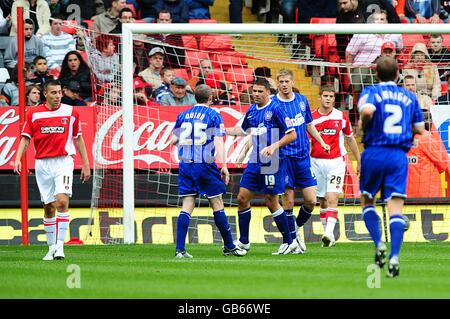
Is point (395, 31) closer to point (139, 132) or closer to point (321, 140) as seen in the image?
point (321, 140)

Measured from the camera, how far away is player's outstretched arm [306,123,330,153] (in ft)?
50.6

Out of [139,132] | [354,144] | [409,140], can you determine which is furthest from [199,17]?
[409,140]

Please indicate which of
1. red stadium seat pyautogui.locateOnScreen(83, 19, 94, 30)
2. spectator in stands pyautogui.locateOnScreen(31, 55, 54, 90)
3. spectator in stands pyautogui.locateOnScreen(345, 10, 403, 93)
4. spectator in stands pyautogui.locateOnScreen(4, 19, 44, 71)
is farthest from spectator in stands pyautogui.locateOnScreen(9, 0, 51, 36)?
spectator in stands pyautogui.locateOnScreen(345, 10, 403, 93)

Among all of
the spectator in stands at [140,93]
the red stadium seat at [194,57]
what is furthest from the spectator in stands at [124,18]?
the red stadium seat at [194,57]

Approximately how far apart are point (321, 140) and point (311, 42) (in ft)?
15.4

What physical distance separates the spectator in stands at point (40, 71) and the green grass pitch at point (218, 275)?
5.03 meters

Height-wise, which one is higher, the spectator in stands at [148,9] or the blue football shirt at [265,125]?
the spectator in stands at [148,9]

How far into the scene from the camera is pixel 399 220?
10.7m

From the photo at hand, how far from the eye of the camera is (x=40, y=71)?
19953mm

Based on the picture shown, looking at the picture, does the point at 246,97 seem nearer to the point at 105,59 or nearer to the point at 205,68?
the point at 205,68

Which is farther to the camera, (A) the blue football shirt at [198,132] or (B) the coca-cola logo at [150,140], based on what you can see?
(B) the coca-cola logo at [150,140]

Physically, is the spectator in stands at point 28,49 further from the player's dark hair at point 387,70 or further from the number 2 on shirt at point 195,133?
the player's dark hair at point 387,70

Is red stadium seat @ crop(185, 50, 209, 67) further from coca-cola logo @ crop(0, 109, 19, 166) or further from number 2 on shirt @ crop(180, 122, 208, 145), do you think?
number 2 on shirt @ crop(180, 122, 208, 145)

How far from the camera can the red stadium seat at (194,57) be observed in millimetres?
18938
